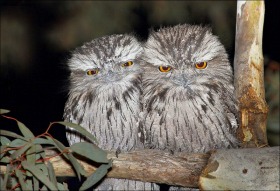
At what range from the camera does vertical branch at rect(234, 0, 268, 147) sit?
117 inches

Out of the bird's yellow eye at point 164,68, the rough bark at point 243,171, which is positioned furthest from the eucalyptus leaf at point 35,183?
the bird's yellow eye at point 164,68

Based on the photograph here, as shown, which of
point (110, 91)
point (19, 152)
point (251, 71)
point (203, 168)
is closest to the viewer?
point (19, 152)

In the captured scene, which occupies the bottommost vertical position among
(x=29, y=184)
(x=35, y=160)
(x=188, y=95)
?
(x=29, y=184)

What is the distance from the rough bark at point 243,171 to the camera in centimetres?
238

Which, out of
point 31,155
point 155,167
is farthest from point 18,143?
point 155,167

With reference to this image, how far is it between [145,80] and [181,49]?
284mm

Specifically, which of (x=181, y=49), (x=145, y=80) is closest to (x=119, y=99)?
(x=145, y=80)

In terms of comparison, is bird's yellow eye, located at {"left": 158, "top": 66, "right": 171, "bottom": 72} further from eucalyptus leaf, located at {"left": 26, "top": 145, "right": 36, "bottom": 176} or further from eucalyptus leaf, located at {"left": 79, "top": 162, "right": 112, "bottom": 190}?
eucalyptus leaf, located at {"left": 26, "top": 145, "right": 36, "bottom": 176}

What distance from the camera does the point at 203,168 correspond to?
8.37ft

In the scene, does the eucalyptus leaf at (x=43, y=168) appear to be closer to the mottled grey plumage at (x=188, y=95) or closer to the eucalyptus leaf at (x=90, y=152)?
the eucalyptus leaf at (x=90, y=152)

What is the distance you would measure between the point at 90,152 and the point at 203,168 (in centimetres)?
50

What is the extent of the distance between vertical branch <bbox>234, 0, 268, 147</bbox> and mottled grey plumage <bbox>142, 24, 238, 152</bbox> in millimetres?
78

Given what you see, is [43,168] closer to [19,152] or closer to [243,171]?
[19,152]

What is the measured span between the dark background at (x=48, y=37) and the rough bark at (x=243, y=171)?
2.15 metres
